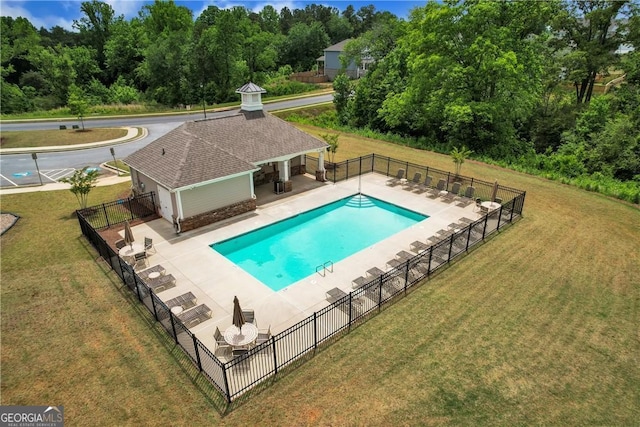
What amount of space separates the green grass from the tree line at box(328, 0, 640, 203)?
30910 mm

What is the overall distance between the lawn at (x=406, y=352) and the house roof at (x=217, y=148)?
18.3 ft

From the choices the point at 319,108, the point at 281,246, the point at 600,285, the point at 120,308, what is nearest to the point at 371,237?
the point at 281,246

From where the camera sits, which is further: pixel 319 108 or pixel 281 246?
pixel 319 108

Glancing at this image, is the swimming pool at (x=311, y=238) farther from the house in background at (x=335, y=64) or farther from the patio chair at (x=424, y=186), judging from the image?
the house in background at (x=335, y=64)

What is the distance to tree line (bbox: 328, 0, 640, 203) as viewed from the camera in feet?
105

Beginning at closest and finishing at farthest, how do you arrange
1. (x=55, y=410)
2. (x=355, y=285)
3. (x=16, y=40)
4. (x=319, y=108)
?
(x=55, y=410)
(x=355, y=285)
(x=319, y=108)
(x=16, y=40)

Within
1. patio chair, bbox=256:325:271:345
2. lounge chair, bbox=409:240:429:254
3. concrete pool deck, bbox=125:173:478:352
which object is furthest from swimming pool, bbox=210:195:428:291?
patio chair, bbox=256:325:271:345

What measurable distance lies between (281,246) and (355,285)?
219 inches

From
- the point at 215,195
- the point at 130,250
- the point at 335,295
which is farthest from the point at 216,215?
the point at 335,295

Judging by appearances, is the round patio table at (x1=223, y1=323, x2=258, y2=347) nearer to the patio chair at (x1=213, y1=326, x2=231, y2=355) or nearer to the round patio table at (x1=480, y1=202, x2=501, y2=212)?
the patio chair at (x1=213, y1=326, x2=231, y2=355)

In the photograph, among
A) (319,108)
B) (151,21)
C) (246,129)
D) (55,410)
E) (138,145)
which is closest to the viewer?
(55,410)

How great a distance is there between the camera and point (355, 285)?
15.3 meters

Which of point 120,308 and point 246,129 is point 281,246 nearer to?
point 120,308

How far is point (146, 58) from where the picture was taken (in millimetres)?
71750
